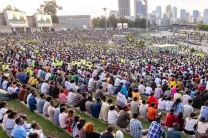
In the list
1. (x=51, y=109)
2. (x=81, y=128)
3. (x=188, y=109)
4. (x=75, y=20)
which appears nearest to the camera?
(x=81, y=128)

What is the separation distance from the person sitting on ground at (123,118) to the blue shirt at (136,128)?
53cm

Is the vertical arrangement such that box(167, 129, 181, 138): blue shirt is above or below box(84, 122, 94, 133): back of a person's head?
below

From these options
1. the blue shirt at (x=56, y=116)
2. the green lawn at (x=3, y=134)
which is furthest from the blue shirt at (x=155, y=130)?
the green lawn at (x=3, y=134)

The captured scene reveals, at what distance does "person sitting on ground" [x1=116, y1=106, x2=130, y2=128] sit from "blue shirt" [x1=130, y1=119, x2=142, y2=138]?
1.73 ft

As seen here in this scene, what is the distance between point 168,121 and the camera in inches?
273

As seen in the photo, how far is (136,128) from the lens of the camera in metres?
6.30

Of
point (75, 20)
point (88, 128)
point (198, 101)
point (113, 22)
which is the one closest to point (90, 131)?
point (88, 128)

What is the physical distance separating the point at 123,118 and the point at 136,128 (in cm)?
69

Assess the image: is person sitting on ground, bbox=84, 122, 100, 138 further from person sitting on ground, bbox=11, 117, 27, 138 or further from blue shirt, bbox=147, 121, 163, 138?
person sitting on ground, bbox=11, 117, 27, 138

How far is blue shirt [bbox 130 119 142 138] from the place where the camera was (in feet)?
20.5

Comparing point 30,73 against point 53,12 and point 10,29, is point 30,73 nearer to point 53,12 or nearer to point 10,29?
point 10,29

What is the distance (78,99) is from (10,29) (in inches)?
1807

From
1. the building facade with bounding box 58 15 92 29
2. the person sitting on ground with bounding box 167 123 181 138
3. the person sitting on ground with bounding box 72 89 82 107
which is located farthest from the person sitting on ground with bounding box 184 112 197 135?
the building facade with bounding box 58 15 92 29

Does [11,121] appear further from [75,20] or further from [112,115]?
[75,20]
